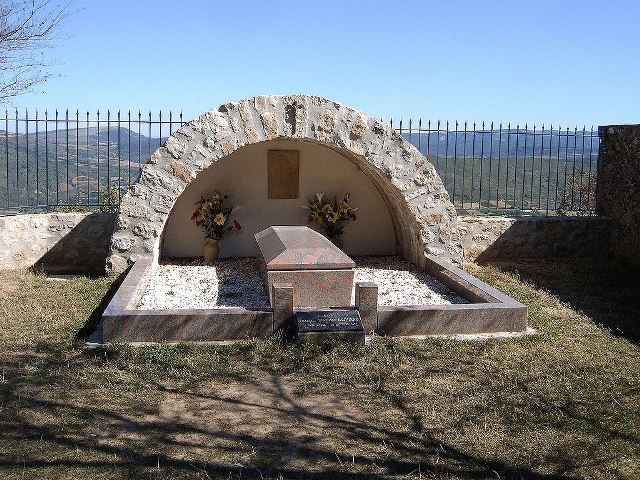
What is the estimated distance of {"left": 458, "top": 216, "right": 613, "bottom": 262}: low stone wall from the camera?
35.6ft

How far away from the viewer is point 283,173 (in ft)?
34.6

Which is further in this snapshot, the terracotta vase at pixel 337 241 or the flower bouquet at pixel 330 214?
the terracotta vase at pixel 337 241

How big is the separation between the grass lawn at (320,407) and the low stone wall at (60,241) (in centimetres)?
286

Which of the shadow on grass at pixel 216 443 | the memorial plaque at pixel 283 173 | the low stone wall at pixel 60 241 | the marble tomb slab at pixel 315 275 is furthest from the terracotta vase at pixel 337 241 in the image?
the shadow on grass at pixel 216 443

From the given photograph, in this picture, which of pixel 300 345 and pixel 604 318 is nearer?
pixel 300 345

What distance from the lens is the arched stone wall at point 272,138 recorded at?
8.60 meters

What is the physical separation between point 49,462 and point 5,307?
3748 millimetres

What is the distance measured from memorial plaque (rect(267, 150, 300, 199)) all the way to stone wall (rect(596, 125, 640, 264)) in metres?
4.70

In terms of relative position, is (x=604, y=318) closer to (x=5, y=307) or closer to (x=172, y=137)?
(x=172, y=137)

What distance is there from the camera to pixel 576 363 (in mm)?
5789

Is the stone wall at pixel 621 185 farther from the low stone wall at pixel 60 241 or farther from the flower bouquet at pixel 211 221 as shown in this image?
the low stone wall at pixel 60 241

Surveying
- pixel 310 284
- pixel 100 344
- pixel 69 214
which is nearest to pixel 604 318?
pixel 310 284

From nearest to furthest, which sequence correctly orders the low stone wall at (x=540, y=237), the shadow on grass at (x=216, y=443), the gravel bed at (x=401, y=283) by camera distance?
the shadow on grass at (x=216, y=443)
the gravel bed at (x=401, y=283)
the low stone wall at (x=540, y=237)

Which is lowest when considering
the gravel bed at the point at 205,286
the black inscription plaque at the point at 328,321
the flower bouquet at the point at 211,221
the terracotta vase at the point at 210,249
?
the gravel bed at the point at 205,286
